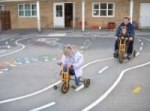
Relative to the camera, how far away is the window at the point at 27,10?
112ft

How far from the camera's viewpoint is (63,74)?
413 inches

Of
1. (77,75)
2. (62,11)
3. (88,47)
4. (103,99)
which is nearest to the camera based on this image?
(103,99)

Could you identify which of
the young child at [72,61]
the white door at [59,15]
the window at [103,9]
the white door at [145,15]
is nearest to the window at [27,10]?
the white door at [59,15]

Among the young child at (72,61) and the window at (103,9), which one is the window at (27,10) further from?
the young child at (72,61)

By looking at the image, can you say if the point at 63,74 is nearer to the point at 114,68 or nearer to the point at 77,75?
the point at 77,75

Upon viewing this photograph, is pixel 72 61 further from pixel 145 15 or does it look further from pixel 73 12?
pixel 73 12

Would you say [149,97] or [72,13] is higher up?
[72,13]

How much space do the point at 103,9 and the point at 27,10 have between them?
27.4 feet

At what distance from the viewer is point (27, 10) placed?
34.3 m

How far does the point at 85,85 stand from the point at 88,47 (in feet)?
31.3

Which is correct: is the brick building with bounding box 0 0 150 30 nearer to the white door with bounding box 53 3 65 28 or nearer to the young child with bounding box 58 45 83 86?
the white door with bounding box 53 3 65 28

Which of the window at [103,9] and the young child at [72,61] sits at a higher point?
the window at [103,9]

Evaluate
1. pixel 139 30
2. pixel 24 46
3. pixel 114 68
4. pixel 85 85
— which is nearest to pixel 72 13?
pixel 139 30

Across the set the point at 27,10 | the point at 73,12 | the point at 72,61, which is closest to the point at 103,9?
the point at 73,12
